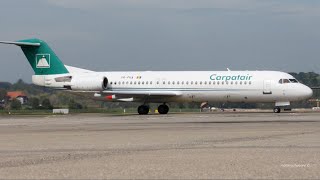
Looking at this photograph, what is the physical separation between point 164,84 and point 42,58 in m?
11.0

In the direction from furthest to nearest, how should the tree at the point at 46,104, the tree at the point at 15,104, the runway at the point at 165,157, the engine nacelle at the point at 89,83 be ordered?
the tree at the point at 15,104, the tree at the point at 46,104, the engine nacelle at the point at 89,83, the runway at the point at 165,157

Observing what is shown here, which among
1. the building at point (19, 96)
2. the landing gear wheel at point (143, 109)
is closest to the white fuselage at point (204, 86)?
the landing gear wheel at point (143, 109)

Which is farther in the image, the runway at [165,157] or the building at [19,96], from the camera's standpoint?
the building at [19,96]

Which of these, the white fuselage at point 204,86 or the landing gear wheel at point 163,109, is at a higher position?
the white fuselage at point 204,86

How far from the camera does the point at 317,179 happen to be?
10.6 metres

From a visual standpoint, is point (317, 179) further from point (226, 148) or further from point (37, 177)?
point (226, 148)

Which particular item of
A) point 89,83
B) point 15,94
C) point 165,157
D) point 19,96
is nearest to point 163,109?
point 89,83

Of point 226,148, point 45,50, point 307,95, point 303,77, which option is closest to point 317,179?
point 226,148

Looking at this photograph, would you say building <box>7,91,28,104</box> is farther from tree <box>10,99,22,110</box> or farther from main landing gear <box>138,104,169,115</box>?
main landing gear <box>138,104,169,115</box>

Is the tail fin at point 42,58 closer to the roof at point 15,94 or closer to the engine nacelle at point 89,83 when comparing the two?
the engine nacelle at point 89,83

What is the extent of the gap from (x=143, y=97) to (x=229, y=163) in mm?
40468

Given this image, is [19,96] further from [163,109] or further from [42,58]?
[163,109]

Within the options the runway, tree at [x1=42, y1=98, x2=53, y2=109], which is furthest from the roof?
the runway

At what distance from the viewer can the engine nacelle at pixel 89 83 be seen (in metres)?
53.3
